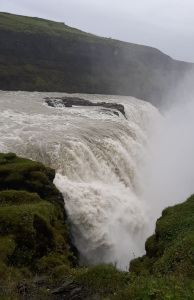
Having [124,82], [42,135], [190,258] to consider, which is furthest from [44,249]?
[124,82]

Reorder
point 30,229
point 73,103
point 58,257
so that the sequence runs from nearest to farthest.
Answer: point 30,229 → point 58,257 → point 73,103

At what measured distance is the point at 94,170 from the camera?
20844 millimetres

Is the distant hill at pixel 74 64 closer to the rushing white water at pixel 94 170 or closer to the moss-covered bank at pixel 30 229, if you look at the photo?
the rushing white water at pixel 94 170

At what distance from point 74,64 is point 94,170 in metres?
51.8

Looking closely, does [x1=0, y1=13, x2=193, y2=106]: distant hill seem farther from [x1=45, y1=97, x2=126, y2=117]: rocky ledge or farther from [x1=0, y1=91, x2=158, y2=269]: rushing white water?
[x1=0, y1=91, x2=158, y2=269]: rushing white water

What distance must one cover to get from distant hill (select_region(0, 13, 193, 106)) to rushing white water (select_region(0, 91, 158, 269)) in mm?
27853

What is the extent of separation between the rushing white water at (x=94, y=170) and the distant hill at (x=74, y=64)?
27853mm

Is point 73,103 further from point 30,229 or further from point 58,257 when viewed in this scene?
point 30,229

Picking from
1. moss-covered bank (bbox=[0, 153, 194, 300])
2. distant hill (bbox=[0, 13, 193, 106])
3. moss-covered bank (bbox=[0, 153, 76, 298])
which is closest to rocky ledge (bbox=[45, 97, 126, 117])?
distant hill (bbox=[0, 13, 193, 106])

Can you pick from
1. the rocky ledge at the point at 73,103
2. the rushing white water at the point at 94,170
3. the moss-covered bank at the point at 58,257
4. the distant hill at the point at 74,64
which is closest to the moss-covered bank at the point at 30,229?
the moss-covered bank at the point at 58,257

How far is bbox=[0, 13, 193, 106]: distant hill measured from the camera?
58.1 meters

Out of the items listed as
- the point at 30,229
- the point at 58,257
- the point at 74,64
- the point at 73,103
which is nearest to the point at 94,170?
the point at 58,257

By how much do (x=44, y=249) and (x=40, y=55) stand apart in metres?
57.4

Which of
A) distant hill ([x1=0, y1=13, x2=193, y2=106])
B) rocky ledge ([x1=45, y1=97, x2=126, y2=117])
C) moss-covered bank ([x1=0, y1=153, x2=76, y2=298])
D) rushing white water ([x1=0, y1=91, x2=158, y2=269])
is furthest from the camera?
distant hill ([x1=0, y1=13, x2=193, y2=106])
